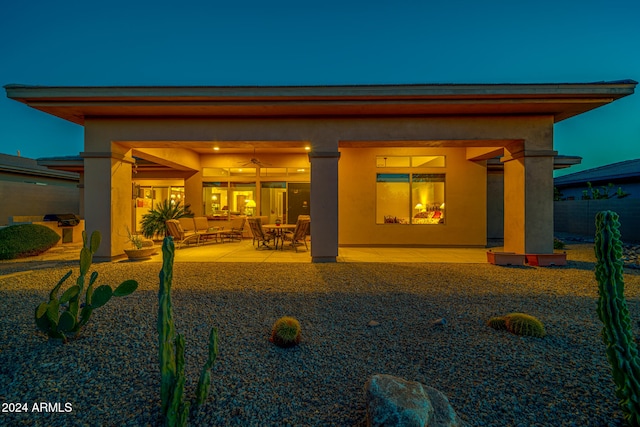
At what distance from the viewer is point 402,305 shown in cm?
377

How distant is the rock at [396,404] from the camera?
62.2 inches

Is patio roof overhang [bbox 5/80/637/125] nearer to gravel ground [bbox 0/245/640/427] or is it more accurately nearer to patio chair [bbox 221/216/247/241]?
gravel ground [bbox 0/245/640/427]

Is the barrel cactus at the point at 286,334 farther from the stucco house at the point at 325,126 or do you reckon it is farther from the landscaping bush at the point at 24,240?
the landscaping bush at the point at 24,240

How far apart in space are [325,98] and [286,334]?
4774mm

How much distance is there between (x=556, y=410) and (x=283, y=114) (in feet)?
20.5

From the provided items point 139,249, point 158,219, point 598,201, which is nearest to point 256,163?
point 158,219

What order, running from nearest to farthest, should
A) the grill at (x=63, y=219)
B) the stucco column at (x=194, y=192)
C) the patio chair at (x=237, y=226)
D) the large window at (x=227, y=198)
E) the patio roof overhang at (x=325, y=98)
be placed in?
the patio roof overhang at (x=325, y=98)
the grill at (x=63, y=219)
the patio chair at (x=237, y=226)
the stucco column at (x=194, y=192)
the large window at (x=227, y=198)

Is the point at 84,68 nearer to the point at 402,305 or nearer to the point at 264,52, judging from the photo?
the point at 264,52

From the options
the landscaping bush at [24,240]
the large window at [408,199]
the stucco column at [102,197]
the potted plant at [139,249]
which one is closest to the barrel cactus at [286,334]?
the potted plant at [139,249]

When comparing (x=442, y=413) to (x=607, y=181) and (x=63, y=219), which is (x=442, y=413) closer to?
(x=63, y=219)

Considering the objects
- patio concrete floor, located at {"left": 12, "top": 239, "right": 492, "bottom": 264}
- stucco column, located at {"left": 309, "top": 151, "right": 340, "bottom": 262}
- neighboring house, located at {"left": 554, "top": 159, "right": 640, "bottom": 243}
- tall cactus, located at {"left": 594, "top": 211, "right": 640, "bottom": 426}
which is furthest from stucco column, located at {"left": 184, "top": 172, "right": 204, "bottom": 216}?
neighboring house, located at {"left": 554, "top": 159, "right": 640, "bottom": 243}

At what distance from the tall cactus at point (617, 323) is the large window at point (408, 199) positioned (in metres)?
7.62

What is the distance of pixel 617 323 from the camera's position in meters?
1.68

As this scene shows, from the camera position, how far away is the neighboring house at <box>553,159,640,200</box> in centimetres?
1653
